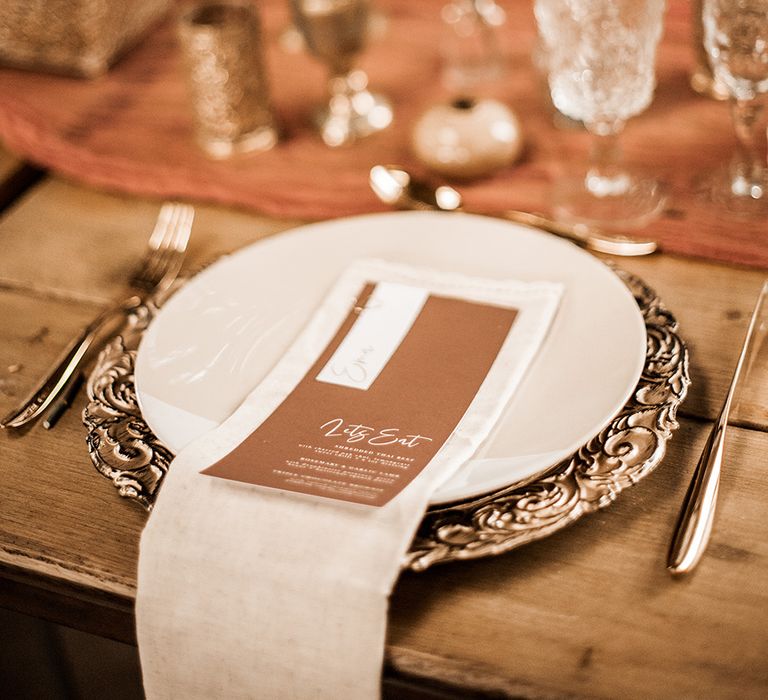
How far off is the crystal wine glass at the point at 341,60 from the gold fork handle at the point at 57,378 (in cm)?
33

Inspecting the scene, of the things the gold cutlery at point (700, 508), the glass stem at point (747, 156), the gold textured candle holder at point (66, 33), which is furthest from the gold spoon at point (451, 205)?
the gold textured candle holder at point (66, 33)

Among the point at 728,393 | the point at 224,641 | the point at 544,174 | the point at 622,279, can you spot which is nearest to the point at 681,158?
the point at 544,174

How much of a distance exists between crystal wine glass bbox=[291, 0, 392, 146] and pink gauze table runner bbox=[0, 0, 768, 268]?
16 millimetres

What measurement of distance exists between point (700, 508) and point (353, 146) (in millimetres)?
528

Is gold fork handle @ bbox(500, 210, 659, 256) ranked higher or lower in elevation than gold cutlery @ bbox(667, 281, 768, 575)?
lower

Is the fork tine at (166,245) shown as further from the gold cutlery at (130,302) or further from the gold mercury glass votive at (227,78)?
the gold mercury glass votive at (227,78)

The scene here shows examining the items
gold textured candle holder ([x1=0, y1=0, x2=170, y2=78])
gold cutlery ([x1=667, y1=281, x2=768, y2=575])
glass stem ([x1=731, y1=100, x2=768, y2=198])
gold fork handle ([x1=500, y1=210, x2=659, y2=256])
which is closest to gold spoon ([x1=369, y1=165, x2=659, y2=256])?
gold fork handle ([x1=500, y1=210, x2=659, y2=256])

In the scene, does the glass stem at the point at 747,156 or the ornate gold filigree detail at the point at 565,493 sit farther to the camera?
the glass stem at the point at 747,156

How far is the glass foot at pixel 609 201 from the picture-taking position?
2.38 ft

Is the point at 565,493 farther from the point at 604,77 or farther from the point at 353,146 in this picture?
the point at 353,146

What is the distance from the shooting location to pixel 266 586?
42cm

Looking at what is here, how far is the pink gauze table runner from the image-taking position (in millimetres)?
775

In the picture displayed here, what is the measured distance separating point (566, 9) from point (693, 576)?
17.5 inches

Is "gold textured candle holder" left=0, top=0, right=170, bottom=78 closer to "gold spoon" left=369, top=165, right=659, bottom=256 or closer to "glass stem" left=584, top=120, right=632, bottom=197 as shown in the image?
"gold spoon" left=369, top=165, right=659, bottom=256
